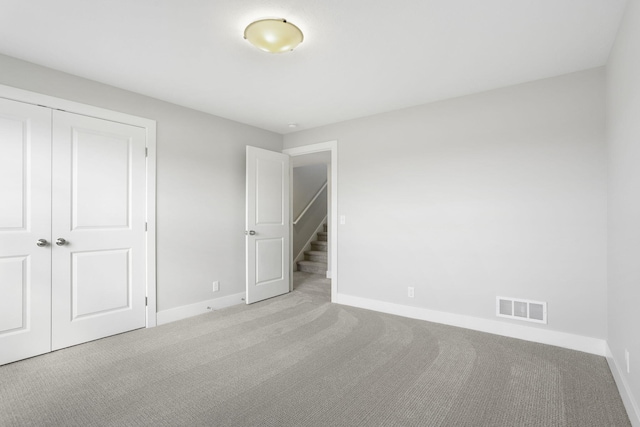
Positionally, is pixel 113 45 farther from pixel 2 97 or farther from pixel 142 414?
pixel 142 414

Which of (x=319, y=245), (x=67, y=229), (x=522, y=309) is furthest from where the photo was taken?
(x=319, y=245)

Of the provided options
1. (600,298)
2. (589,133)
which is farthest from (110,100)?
(600,298)

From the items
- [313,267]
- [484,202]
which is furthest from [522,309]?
[313,267]

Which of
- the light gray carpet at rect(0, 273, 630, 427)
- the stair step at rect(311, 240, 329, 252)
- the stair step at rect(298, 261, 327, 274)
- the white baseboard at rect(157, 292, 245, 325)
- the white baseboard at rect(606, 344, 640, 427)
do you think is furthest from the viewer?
the stair step at rect(311, 240, 329, 252)

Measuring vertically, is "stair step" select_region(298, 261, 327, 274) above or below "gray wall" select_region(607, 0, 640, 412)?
below

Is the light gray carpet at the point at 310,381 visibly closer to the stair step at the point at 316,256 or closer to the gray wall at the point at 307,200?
the stair step at the point at 316,256

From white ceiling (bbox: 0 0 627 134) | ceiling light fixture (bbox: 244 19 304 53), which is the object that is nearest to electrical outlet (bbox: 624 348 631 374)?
white ceiling (bbox: 0 0 627 134)

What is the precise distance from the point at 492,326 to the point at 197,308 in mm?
3170

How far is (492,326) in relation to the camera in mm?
3078

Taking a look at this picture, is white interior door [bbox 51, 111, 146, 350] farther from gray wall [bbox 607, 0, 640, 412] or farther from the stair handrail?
gray wall [bbox 607, 0, 640, 412]

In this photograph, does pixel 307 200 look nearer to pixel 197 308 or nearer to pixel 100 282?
pixel 197 308

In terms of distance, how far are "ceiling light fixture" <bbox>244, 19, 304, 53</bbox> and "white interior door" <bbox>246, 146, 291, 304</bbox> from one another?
6.71 ft

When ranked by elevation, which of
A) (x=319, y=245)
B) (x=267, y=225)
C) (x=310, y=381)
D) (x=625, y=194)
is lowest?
(x=310, y=381)

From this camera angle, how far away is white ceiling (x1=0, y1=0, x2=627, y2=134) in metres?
1.90
